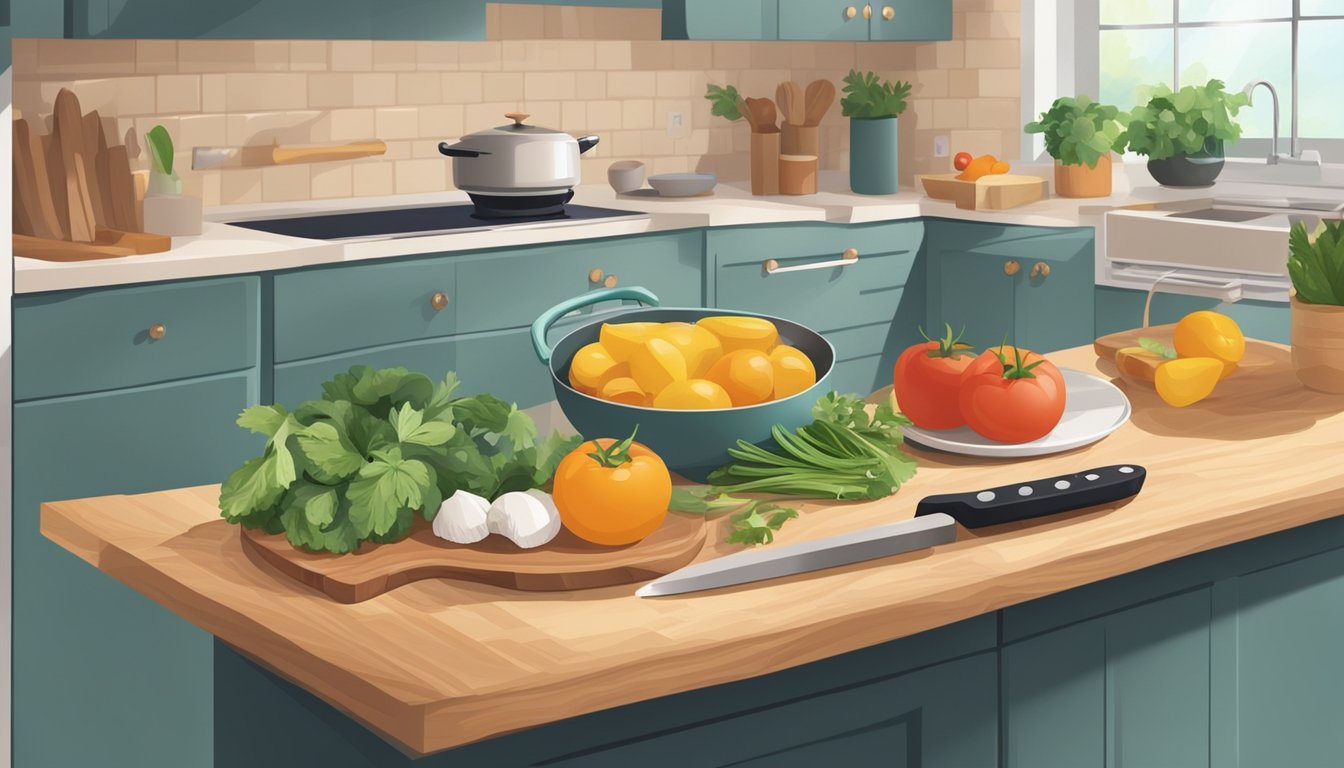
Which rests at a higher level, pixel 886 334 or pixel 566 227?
pixel 566 227

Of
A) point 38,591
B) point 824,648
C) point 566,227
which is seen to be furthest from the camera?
point 566,227

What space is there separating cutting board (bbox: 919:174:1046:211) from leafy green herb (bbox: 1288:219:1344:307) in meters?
2.22

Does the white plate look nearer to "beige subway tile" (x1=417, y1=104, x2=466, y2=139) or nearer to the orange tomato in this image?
the orange tomato

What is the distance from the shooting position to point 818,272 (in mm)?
4316

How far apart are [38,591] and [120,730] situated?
1.09ft

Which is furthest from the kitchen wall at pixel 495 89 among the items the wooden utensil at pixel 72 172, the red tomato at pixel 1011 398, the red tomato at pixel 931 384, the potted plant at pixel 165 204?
the red tomato at pixel 1011 398

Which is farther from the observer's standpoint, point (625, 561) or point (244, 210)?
point (244, 210)

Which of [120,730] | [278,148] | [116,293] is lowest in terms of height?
[120,730]

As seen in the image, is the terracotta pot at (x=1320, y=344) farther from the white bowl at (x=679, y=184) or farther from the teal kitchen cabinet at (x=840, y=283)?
the white bowl at (x=679, y=184)

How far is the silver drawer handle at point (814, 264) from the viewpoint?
4.21 m

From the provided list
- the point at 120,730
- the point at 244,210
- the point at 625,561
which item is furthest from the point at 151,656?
the point at 625,561

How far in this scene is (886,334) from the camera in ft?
14.9

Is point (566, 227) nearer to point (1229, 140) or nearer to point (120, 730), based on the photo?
point (120, 730)

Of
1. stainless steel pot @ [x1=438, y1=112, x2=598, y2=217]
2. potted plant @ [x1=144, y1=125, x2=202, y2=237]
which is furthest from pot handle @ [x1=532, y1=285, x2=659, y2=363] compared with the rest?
stainless steel pot @ [x1=438, y1=112, x2=598, y2=217]
